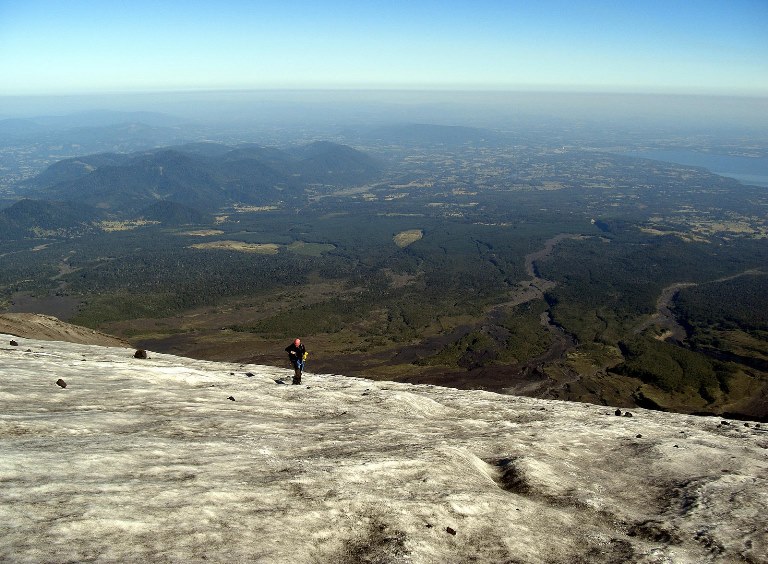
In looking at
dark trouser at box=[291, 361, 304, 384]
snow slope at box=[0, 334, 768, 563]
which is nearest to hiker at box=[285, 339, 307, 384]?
dark trouser at box=[291, 361, 304, 384]

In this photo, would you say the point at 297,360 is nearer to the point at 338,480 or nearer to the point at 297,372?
the point at 297,372

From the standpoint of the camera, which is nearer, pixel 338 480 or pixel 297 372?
pixel 338 480

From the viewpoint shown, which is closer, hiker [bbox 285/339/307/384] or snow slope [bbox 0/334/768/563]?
snow slope [bbox 0/334/768/563]

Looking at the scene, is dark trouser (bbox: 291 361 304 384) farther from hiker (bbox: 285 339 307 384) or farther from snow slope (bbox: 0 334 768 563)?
snow slope (bbox: 0 334 768 563)

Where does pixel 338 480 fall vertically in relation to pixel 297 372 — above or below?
above

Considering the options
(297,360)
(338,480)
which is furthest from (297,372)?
(338,480)

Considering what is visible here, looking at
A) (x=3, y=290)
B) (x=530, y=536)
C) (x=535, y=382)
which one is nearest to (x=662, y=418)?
(x=530, y=536)

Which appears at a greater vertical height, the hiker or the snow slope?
the snow slope

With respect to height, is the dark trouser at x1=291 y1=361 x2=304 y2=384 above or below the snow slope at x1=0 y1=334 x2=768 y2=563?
below

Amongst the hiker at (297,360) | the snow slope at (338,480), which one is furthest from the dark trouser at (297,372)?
the snow slope at (338,480)
